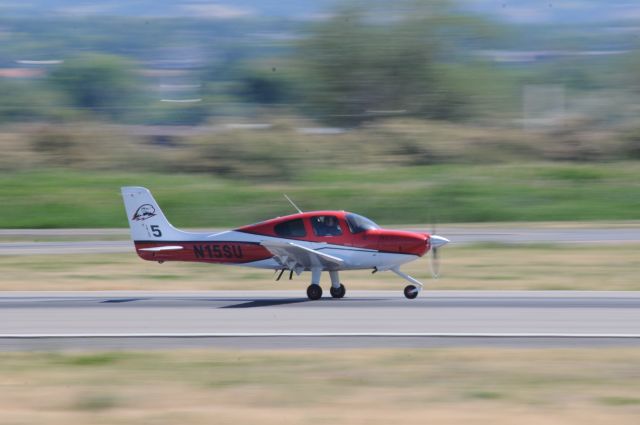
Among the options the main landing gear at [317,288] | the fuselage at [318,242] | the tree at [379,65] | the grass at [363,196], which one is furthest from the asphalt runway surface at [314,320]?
the tree at [379,65]

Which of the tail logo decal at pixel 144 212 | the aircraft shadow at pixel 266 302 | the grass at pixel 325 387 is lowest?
the grass at pixel 325 387

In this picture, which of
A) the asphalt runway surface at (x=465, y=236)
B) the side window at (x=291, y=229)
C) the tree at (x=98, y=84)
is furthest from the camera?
the tree at (x=98, y=84)

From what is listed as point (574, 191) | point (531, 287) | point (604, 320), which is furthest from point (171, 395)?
point (574, 191)

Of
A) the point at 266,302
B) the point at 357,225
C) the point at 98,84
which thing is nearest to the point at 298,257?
the point at 266,302

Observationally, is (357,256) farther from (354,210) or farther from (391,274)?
(354,210)

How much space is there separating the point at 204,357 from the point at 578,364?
5.20 meters

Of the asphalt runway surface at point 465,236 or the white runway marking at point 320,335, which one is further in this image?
the asphalt runway surface at point 465,236

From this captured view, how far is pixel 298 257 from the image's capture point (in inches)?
795

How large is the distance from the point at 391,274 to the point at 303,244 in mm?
6706

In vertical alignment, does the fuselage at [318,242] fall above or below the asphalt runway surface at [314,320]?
above

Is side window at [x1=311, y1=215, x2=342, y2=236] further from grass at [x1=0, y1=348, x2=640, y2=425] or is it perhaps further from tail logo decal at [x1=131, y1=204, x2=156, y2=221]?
grass at [x1=0, y1=348, x2=640, y2=425]

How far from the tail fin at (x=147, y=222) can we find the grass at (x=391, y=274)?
2.93 meters

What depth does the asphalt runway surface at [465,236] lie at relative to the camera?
35250 millimetres

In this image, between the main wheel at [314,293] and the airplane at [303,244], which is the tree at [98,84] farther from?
the main wheel at [314,293]
